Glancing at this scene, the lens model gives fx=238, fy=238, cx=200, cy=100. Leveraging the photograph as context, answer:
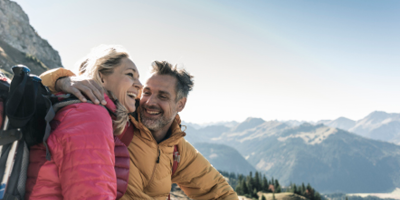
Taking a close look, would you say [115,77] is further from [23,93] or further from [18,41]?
[18,41]

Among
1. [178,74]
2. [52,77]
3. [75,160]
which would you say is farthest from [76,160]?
[178,74]

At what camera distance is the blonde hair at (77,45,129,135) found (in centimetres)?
307

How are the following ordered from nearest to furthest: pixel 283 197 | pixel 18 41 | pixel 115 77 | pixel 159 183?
pixel 115 77
pixel 159 183
pixel 283 197
pixel 18 41

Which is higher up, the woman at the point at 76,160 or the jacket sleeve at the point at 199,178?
the woman at the point at 76,160

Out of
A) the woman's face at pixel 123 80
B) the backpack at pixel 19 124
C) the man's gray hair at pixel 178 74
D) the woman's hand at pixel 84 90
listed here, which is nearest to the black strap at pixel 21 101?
the backpack at pixel 19 124

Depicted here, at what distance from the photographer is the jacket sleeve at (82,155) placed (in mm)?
2092

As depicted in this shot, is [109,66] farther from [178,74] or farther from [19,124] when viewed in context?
[178,74]

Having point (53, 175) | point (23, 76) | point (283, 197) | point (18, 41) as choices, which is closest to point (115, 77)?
point (23, 76)

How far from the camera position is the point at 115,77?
3305 mm

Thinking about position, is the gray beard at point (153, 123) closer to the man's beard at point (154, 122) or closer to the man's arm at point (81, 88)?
the man's beard at point (154, 122)

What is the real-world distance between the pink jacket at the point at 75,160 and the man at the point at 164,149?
82.6 inches

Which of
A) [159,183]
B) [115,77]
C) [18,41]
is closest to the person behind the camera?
[115,77]

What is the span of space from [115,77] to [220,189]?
398 cm

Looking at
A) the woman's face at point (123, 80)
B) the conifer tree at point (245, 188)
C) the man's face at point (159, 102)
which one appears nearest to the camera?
the woman's face at point (123, 80)
